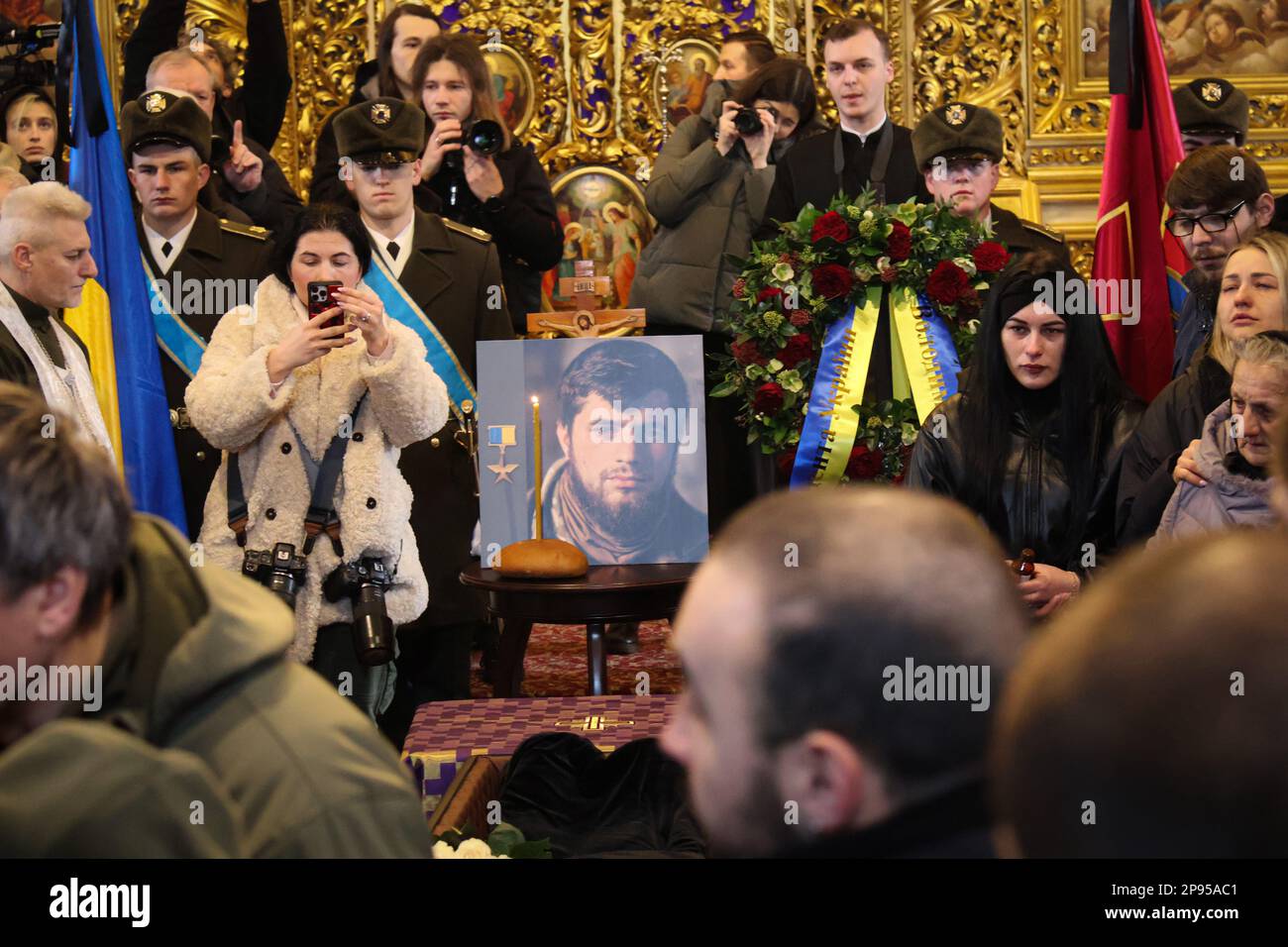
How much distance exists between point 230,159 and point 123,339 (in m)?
1.40

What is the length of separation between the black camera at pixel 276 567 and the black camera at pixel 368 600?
0.10 metres

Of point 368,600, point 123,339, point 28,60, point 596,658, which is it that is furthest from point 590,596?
point 28,60

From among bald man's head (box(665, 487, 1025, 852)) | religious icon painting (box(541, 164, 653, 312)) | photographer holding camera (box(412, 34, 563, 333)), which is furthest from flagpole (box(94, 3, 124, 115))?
bald man's head (box(665, 487, 1025, 852))

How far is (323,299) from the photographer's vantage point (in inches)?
138

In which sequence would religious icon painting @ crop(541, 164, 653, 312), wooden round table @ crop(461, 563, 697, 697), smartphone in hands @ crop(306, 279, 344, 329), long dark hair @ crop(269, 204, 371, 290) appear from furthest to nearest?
religious icon painting @ crop(541, 164, 653, 312) → wooden round table @ crop(461, 563, 697, 697) → long dark hair @ crop(269, 204, 371, 290) → smartphone in hands @ crop(306, 279, 344, 329)

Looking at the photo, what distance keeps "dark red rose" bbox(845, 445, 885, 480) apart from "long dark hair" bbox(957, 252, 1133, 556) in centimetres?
62

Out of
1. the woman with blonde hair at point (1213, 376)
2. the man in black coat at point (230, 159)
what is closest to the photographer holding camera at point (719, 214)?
the man in black coat at point (230, 159)

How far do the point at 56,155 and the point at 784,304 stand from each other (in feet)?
9.93

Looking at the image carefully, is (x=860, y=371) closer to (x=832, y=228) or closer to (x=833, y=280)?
(x=833, y=280)

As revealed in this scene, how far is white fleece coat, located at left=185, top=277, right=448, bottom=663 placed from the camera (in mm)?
3543

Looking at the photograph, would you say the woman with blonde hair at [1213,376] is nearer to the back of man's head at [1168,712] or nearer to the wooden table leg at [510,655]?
the wooden table leg at [510,655]

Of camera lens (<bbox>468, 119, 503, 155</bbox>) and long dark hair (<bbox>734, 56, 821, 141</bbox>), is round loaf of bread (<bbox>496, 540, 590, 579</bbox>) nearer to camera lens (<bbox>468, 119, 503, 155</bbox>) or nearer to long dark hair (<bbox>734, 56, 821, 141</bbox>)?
camera lens (<bbox>468, 119, 503, 155</bbox>)

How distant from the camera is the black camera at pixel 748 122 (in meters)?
5.43

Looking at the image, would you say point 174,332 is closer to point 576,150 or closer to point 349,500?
point 349,500
